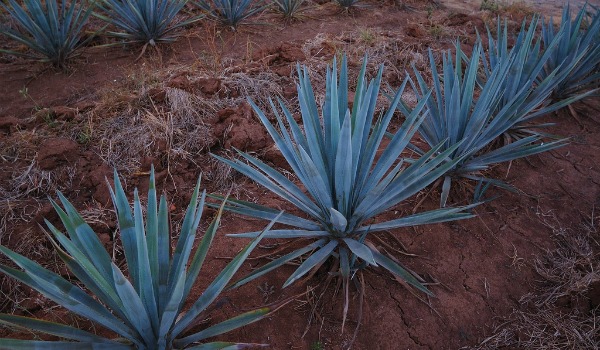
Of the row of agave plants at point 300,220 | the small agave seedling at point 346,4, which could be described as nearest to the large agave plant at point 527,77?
the row of agave plants at point 300,220

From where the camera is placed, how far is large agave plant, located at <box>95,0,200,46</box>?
3.91 meters

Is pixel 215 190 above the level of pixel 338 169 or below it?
below

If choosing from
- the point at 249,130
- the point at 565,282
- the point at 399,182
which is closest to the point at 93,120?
the point at 249,130

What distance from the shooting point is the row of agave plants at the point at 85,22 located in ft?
11.9

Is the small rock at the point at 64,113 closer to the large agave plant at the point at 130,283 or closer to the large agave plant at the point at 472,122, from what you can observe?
the large agave plant at the point at 130,283

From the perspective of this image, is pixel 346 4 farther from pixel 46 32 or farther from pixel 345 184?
pixel 345 184

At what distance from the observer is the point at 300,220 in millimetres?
1768

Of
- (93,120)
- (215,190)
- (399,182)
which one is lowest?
(215,190)

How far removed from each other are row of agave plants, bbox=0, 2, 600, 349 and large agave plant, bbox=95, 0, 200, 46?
2734 millimetres

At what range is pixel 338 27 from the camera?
4984 millimetres

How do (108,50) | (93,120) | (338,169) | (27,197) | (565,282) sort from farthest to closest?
(108,50) → (93,120) → (27,197) → (565,282) → (338,169)

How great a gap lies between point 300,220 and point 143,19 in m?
3.15

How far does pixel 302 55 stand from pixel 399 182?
2.42 meters

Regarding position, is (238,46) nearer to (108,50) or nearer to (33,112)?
(108,50)
